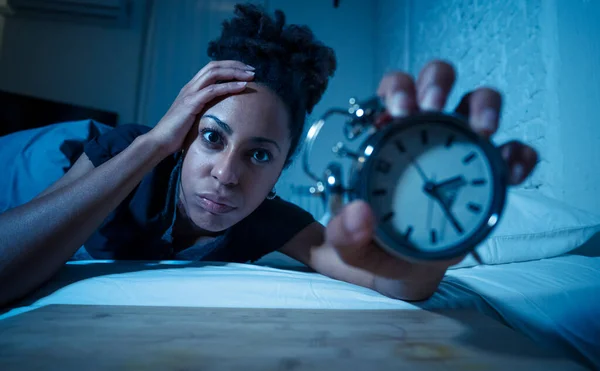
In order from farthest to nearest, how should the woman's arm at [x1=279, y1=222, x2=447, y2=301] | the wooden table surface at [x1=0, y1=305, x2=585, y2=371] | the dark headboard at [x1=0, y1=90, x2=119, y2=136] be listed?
the dark headboard at [x1=0, y1=90, x2=119, y2=136] → the woman's arm at [x1=279, y1=222, x2=447, y2=301] → the wooden table surface at [x1=0, y1=305, x2=585, y2=371]

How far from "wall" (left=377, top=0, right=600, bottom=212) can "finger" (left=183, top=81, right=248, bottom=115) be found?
79cm

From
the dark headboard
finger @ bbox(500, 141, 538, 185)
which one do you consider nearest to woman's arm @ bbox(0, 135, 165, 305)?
finger @ bbox(500, 141, 538, 185)

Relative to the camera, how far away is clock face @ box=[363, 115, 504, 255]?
0.40 meters

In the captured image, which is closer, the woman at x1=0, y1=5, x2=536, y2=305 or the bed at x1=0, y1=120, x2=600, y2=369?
the woman at x1=0, y1=5, x2=536, y2=305

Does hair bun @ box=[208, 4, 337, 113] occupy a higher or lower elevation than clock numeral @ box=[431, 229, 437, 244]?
higher

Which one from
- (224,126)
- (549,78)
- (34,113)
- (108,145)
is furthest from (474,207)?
(34,113)

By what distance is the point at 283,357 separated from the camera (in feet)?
1.24

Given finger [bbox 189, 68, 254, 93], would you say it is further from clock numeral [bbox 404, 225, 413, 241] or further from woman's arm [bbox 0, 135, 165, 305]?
clock numeral [bbox 404, 225, 413, 241]

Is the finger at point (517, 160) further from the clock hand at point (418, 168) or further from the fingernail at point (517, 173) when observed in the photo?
the clock hand at point (418, 168)

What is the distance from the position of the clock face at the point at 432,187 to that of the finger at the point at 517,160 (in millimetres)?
39

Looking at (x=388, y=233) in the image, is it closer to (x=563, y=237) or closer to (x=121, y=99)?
(x=563, y=237)

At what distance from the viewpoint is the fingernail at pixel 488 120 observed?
405 mm

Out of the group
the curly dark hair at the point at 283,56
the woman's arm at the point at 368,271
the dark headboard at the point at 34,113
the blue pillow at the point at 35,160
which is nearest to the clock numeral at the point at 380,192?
the woman's arm at the point at 368,271

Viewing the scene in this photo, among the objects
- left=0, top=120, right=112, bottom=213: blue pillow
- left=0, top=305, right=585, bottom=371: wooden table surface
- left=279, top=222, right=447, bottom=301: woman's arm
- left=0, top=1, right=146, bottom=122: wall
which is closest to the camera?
left=0, top=305, right=585, bottom=371: wooden table surface
